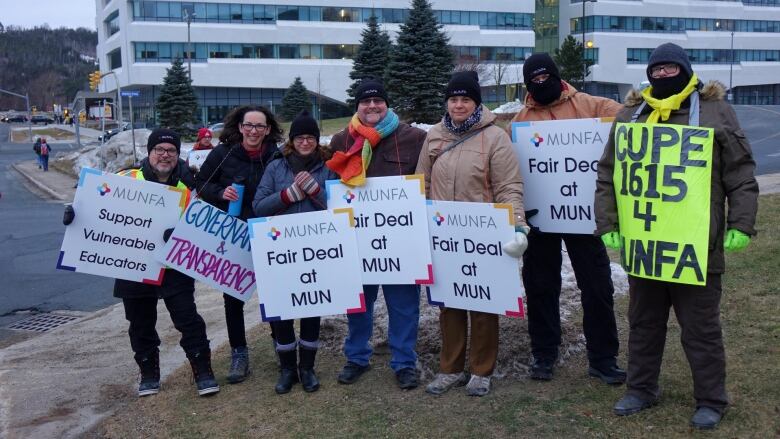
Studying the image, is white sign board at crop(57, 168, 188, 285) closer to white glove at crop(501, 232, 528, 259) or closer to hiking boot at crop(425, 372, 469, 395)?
hiking boot at crop(425, 372, 469, 395)

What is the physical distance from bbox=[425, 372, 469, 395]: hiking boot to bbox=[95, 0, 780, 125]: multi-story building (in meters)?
53.8

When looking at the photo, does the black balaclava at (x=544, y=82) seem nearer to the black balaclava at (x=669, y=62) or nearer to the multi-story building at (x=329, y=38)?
the black balaclava at (x=669, y=62)

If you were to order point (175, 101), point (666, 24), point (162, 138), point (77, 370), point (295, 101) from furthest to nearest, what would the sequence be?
point (666, 24) → point (295, 101) → point (175, 101) → point (77, 370) → point (162, 138)

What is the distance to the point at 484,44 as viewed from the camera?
7519 cm

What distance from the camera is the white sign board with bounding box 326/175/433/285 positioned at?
546 centimetres

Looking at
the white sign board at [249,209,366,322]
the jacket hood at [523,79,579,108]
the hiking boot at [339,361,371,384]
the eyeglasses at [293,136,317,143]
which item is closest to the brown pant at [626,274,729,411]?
the jacket hood at [523,79,579,108]

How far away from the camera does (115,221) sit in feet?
A: 19.7

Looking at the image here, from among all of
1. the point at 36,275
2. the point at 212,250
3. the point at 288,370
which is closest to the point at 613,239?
the point at 288,370

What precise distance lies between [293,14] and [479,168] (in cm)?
6866

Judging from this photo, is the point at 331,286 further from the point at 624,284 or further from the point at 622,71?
the point at 622,71

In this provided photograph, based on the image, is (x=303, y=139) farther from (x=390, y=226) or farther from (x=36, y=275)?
(x=36, y=275)

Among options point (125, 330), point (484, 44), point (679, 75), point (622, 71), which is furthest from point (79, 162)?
point (622, 71)

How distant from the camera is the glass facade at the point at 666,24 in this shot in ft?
265

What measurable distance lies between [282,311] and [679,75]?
10.4 ft
